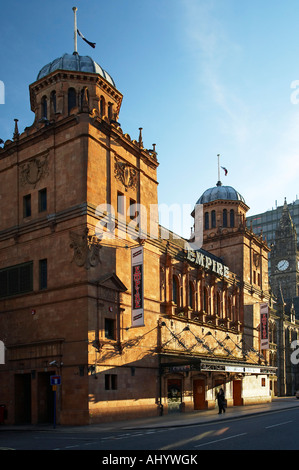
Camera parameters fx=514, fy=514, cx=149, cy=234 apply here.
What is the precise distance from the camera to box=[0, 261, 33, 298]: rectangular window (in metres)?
35.3

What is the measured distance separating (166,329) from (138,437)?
58.0ft

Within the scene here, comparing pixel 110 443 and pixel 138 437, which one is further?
pixel 138 437

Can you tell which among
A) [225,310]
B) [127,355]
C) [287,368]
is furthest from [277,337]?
[127,355]

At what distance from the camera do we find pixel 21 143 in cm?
3728

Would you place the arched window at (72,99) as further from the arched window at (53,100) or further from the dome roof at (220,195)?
the dome roof at (220,195)

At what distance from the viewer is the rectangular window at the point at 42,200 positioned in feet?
118

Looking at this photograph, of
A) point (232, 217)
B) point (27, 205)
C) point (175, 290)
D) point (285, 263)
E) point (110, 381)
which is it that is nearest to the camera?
point (110, 381)

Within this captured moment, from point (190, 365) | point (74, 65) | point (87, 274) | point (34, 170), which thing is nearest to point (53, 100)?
point (74, 65)

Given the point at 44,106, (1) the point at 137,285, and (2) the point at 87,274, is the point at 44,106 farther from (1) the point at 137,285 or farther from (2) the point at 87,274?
(1) the point at 137,285

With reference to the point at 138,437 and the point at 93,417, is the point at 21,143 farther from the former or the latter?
the point at 138,437

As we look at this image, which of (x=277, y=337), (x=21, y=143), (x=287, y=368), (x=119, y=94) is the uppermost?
(x=119, y=94)

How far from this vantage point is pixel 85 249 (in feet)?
105

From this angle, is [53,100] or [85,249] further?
[53,100]

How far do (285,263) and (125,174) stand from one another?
89.8 meters
